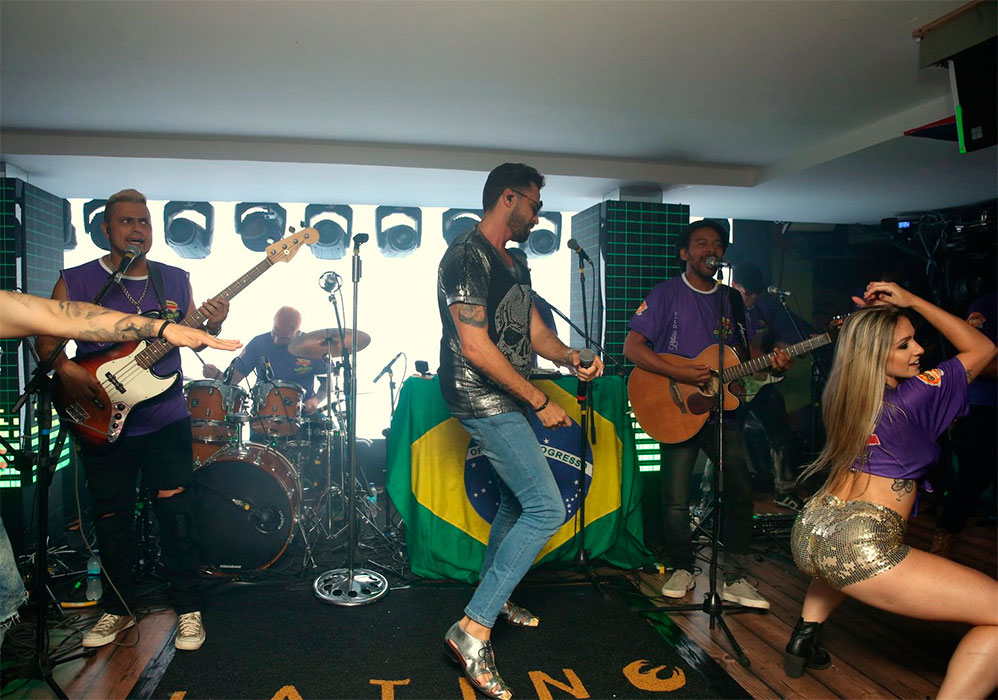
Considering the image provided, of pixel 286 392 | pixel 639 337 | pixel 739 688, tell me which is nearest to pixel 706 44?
pixel 639 337

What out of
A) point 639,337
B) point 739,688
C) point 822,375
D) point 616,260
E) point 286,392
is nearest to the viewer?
point 739,688

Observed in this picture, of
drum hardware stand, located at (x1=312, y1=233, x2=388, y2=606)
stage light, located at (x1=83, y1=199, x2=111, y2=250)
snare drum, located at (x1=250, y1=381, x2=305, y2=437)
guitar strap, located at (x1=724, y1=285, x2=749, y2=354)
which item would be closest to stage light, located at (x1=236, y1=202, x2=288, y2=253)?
stage light, located at (x1=83, y1=199, x2=111, y2=250)

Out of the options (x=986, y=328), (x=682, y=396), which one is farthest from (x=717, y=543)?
(x=986, y=328)

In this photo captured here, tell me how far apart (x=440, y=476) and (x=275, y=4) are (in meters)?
2.61

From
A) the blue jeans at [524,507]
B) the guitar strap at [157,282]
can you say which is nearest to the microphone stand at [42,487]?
the guitar strap at [157,282]

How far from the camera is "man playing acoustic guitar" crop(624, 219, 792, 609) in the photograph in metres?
3.53

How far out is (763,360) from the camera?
3.46m

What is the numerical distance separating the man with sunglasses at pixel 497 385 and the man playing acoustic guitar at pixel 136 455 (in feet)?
4.15

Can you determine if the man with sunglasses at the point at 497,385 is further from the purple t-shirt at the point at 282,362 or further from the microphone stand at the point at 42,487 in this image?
the purple t-shirt at the point at 282,362

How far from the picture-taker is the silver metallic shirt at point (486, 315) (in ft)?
8.55

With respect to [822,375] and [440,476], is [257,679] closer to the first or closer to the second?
[440,476]

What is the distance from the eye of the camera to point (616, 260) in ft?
20.7

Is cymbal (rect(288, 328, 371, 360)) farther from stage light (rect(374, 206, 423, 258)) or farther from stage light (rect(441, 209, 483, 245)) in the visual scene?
stage light (rect(441, 209, 483, 245))

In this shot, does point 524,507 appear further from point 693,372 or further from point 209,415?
point 209,415
